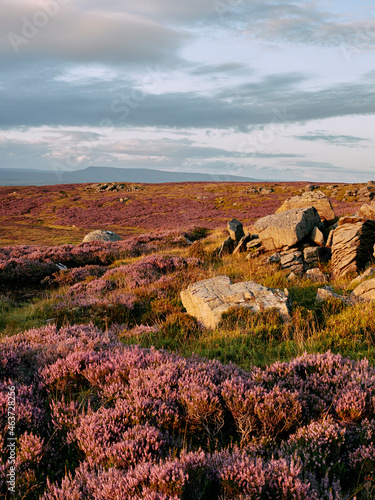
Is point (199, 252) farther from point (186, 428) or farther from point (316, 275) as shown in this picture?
point (186, 428)

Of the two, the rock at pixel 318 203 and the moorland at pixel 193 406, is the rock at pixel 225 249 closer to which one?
the rock at pixel 318 203

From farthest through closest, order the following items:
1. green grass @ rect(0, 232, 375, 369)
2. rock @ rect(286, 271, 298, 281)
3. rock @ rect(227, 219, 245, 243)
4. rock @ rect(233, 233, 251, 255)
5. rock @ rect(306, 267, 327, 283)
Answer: rock @ rect(227, 219, 245, 243), rock @ rect(233, 233, 251, 255), rock @ rect(286, 271, 298, 281), rock @ rect(306, 267, 327, 283), green grass @ rect(0, 232, 375, 369)

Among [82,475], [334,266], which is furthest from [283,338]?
[334,266]

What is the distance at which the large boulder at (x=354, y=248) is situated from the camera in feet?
38.1

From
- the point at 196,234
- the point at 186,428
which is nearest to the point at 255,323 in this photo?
the point at 186,428

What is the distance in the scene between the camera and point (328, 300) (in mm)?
8781

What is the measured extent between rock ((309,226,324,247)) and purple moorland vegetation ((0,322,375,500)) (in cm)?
994

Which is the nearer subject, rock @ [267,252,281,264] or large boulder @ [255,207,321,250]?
rock @ [267,252,281,264]

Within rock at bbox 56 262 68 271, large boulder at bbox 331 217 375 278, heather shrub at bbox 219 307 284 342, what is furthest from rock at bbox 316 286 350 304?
rock at bbox 56 262 68 271

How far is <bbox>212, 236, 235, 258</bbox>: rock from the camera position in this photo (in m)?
17.3

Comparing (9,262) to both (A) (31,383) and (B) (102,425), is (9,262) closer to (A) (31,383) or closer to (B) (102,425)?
(A) (31,383)

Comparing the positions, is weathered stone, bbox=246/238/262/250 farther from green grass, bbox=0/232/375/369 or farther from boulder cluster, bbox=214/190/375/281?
green grass, bbox=0/232/375/369

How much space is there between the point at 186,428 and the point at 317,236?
488 inches

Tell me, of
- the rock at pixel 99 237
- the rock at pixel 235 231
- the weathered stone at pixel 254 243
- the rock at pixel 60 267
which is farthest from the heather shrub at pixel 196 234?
the rock at pixel 60 267
